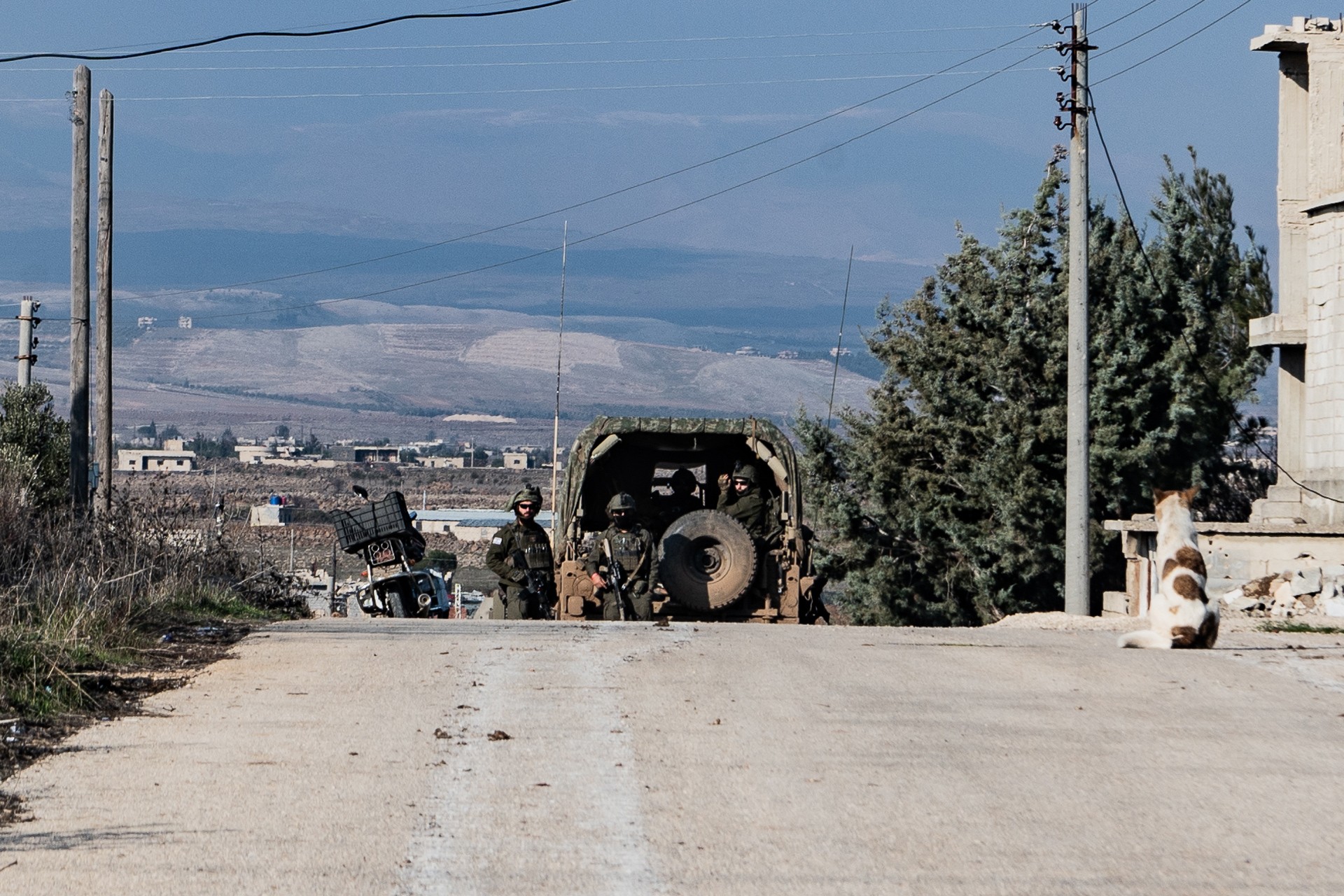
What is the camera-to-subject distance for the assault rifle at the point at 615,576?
18578 mm

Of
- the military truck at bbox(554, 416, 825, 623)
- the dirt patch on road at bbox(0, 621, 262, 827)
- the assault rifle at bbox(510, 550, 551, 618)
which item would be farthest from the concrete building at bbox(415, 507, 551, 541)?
the dirt patch on road at bbox(0, 621, 262, 827)

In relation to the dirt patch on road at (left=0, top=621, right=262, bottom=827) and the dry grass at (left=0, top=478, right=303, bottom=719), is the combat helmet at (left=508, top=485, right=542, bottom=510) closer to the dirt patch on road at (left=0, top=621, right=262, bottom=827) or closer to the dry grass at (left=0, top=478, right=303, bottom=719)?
the dry grass at (left=0, top=478, right=303, bottom=719)

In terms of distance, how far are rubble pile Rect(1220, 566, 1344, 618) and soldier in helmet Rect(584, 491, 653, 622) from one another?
7.89 metres

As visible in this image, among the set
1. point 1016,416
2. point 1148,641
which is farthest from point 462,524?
point 1148,641

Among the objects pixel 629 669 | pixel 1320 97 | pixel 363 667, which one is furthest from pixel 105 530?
pixel 1320 97

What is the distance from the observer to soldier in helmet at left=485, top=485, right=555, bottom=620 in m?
19.5

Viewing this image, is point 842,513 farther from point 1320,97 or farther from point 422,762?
point 422,762

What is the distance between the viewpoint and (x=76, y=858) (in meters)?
6.75

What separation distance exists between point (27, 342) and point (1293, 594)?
2552 centimetres

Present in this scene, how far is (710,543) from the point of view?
62.9ft

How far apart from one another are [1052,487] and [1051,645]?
1798 centimetres

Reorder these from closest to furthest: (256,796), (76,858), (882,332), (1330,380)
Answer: (76,858) → (256,796) → (1330,380) → (882,332)

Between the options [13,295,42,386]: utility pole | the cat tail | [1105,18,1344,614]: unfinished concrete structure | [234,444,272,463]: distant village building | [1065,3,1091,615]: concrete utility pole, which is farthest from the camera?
[234,444,272,463]: distant village building

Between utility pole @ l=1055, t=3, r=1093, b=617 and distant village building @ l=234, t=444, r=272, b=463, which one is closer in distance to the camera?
utility pole @ l=1055, t=3, r=1093, b=617
